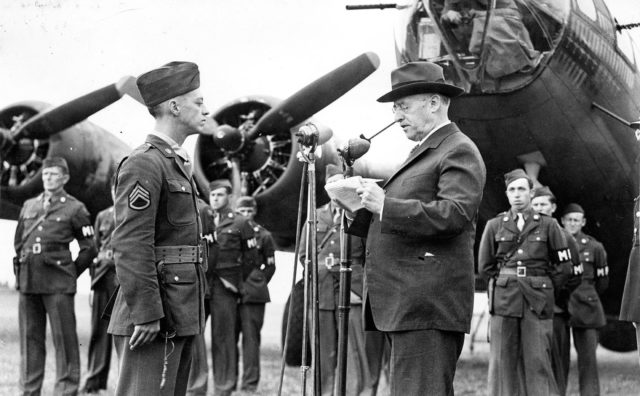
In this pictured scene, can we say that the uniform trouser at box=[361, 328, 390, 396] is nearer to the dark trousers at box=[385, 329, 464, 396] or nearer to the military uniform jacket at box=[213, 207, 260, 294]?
the military uniform jacket at box=[213, 207, 260, 294]

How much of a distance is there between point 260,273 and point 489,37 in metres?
3.51

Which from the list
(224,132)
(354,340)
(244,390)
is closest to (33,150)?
(224,132)

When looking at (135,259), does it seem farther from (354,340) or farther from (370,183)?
(354,340)

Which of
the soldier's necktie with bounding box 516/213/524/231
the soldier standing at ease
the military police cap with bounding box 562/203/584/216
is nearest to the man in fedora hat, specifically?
the soldier's necktie with bounding box 516/213/524/231

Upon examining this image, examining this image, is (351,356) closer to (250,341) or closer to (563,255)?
(250,341)

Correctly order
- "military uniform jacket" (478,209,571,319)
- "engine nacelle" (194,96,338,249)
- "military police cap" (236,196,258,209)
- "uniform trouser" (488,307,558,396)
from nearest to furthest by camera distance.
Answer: "uniform trouser" (488,307,558,396) → "military uniform jacket" (478,209,571,319) → "military police cap" (236,196,258,209) → "engine nacelle" (194,96,338,249)

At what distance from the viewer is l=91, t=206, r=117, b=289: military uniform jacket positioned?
8.71m

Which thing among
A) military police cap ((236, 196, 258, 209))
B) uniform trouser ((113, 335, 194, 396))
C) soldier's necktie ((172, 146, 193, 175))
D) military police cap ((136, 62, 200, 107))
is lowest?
uniform trouser ((113, 335, 194, 396))

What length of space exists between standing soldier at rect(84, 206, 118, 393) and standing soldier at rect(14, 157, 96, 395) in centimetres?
64

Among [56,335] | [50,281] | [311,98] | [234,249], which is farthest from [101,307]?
[311,98]

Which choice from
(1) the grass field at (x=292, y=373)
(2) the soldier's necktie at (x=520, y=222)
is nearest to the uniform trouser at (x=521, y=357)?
(2) the soldier's necktie at (x=520, y=222)

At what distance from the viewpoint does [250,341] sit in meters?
9.09

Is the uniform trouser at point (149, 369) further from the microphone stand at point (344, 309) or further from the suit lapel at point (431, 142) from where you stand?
the suit lapel at point (431, 142)

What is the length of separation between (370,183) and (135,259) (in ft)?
3.37
